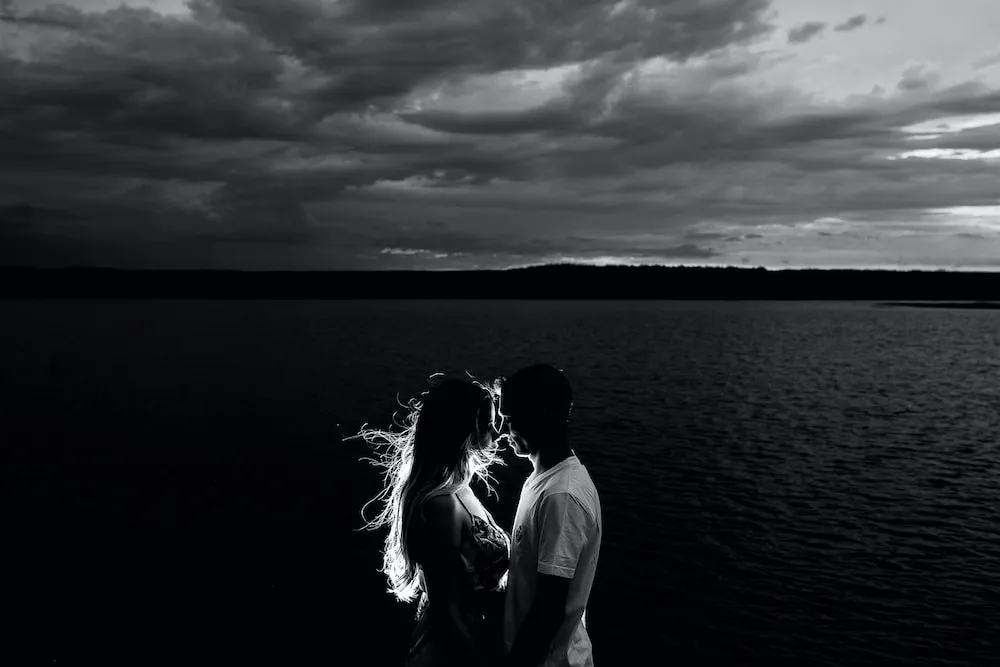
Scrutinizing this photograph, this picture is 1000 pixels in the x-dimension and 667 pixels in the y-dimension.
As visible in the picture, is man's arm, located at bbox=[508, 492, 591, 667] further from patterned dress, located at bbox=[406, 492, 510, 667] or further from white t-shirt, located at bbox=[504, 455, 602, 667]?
patterned dress, located at bbox=[406, 492, 510, 667]

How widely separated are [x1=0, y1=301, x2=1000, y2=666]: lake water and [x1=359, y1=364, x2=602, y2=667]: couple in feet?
42.1

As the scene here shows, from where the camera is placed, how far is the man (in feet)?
13.2

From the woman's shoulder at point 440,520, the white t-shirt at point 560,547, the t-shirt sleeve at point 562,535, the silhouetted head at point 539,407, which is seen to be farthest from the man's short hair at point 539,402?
the woman's shoulder at point 440,520

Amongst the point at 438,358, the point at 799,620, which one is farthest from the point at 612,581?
the point at 438,358

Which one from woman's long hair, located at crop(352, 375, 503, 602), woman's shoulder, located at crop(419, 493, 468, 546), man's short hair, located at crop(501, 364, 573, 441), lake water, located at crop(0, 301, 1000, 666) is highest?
man's short hair, located at crop(501, 364, 573, 441)

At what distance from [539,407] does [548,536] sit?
66 cm

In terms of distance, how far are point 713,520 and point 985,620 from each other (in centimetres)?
825

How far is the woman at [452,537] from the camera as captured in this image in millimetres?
4602

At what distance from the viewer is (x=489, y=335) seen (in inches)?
4510

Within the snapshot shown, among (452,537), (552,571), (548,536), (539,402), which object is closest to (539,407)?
(539,402)

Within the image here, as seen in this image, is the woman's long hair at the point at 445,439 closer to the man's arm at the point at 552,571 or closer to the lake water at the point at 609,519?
the man's arm at the point at 552,571

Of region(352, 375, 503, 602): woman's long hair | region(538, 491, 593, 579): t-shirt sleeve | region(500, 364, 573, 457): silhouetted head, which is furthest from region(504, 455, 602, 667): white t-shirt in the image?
region(352, 375, 503, 602): woman's long hair

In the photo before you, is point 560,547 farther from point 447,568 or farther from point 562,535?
point 447,568

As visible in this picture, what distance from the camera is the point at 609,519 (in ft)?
80.9
